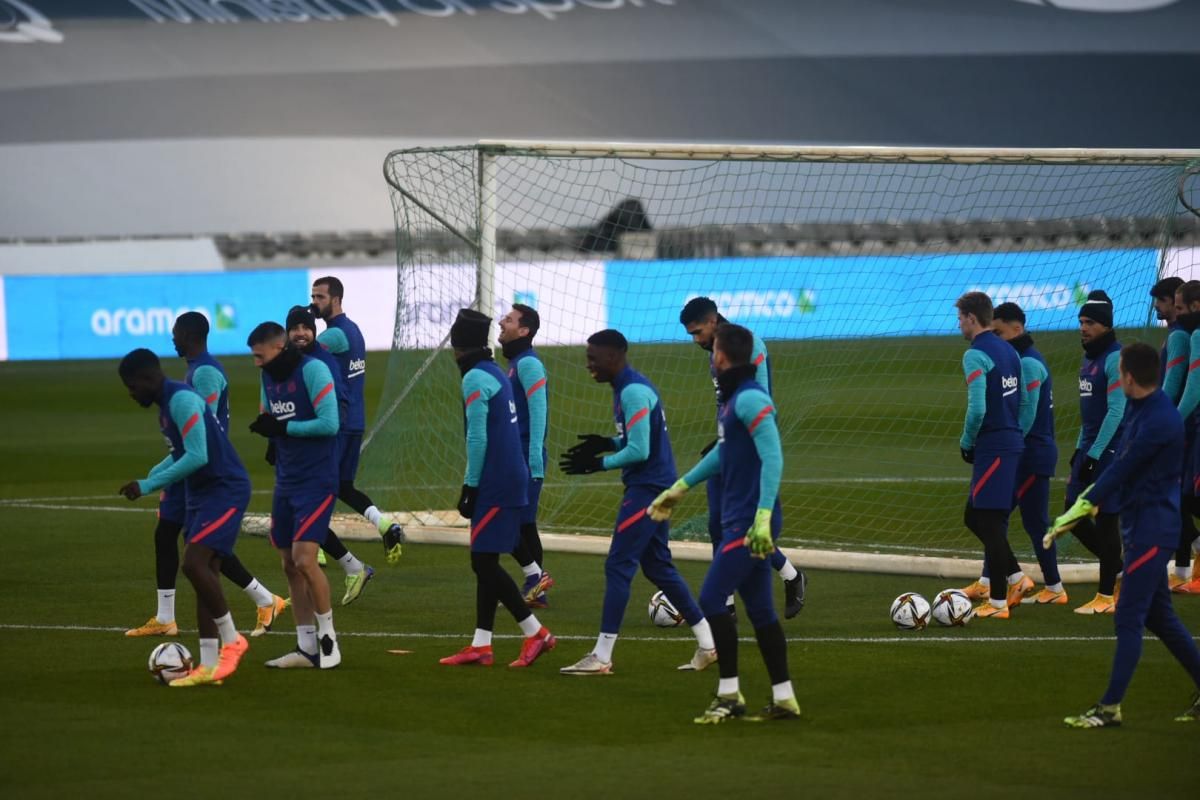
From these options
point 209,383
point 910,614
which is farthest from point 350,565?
point 910,614

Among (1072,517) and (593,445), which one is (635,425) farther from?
(1072,517)

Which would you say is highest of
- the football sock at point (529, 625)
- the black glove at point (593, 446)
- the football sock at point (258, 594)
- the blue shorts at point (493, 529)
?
the black glove at point (593, 446)

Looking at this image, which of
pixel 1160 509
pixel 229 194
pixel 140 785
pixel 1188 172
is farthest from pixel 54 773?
pixel 229 194

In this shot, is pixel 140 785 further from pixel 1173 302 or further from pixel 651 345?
pixel 651 345

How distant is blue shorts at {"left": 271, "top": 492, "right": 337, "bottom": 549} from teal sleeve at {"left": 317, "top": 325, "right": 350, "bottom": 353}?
329cm

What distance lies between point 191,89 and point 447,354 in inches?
1212

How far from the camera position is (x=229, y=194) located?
43.2 m

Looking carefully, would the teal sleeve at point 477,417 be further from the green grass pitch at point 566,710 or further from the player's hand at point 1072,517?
the player's hand at point 1072,517

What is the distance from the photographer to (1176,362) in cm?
1088

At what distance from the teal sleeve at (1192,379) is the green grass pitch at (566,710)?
1368 mm

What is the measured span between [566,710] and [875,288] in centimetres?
1663

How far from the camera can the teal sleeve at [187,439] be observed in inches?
342

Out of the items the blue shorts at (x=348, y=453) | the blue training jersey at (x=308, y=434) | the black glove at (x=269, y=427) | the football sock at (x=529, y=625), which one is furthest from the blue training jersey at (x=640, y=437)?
the blue shorts at (x=348, y=453)

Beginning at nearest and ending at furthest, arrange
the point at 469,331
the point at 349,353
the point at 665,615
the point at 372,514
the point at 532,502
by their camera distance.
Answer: the point at 469,331 < the point at 665,615 < the point at 532,502 < the point at 372,514 < the point at 349,353
